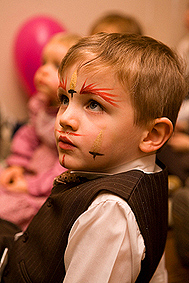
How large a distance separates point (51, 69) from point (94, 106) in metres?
0.76

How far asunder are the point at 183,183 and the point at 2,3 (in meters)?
1.67

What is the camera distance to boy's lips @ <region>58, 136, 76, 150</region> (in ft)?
2.18

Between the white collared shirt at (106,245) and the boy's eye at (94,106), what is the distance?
19 cm

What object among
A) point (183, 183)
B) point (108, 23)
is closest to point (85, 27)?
point (108, 23)

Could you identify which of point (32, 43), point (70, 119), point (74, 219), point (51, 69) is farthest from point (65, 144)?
point (32, 43)

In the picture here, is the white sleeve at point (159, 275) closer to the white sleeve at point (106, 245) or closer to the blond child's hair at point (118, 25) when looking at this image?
the white sleeve at point (106, 245)

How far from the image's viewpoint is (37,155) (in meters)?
1.47

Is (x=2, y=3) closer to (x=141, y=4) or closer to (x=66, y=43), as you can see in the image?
(x=66, y=43)

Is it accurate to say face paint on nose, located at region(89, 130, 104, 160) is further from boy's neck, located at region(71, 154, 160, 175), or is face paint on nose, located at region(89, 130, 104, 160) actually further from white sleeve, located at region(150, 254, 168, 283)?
white sleeve, located at region(150, 254, 168, 283)

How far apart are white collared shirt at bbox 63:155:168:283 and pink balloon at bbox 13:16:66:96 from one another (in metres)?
1.41

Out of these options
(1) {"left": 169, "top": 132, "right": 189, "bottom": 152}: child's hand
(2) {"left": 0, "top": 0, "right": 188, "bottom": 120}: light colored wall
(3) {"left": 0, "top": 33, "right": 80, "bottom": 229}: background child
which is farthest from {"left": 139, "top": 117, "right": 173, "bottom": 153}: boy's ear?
(2) {"left": 0, "top": 0, "right": 188, "bottom": 120}: light colored wall

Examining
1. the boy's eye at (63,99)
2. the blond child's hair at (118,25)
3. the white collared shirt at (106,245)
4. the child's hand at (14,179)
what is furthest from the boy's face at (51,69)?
the white collared shirt at (106,245)

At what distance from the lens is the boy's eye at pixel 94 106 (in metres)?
0.65

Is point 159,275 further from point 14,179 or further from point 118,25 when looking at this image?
point 118,25
